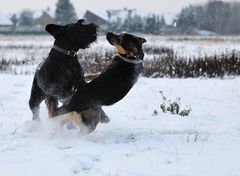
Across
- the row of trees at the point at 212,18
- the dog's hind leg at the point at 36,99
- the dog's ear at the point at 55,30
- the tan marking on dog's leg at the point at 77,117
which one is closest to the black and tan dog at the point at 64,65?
the dog's ear at the point at 55,30

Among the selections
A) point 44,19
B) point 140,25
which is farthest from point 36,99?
point 44,19

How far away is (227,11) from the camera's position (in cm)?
8069

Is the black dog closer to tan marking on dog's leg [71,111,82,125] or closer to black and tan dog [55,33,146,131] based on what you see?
black and tan dog [55,33,146,131]

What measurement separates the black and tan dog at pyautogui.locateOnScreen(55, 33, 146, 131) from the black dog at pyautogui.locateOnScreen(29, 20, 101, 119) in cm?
28

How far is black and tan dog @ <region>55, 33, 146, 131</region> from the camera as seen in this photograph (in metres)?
5.46

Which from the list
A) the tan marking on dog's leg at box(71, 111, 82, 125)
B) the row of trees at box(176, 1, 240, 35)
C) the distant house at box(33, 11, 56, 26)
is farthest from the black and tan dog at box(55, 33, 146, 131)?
the distant house at box(33, 11, 56, 26)

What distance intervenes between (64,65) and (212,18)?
240 feet

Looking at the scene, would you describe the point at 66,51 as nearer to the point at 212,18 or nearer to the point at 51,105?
the point at 51,105

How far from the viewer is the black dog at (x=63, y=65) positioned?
226 inches

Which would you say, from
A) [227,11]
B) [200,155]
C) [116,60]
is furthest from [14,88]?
[227,11]

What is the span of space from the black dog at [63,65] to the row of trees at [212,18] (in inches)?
2534

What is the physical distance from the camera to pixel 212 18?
7581 centimetres

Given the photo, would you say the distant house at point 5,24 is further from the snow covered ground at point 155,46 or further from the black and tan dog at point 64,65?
the black and tan dog at point 64,65

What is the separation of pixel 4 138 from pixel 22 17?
83237mm
